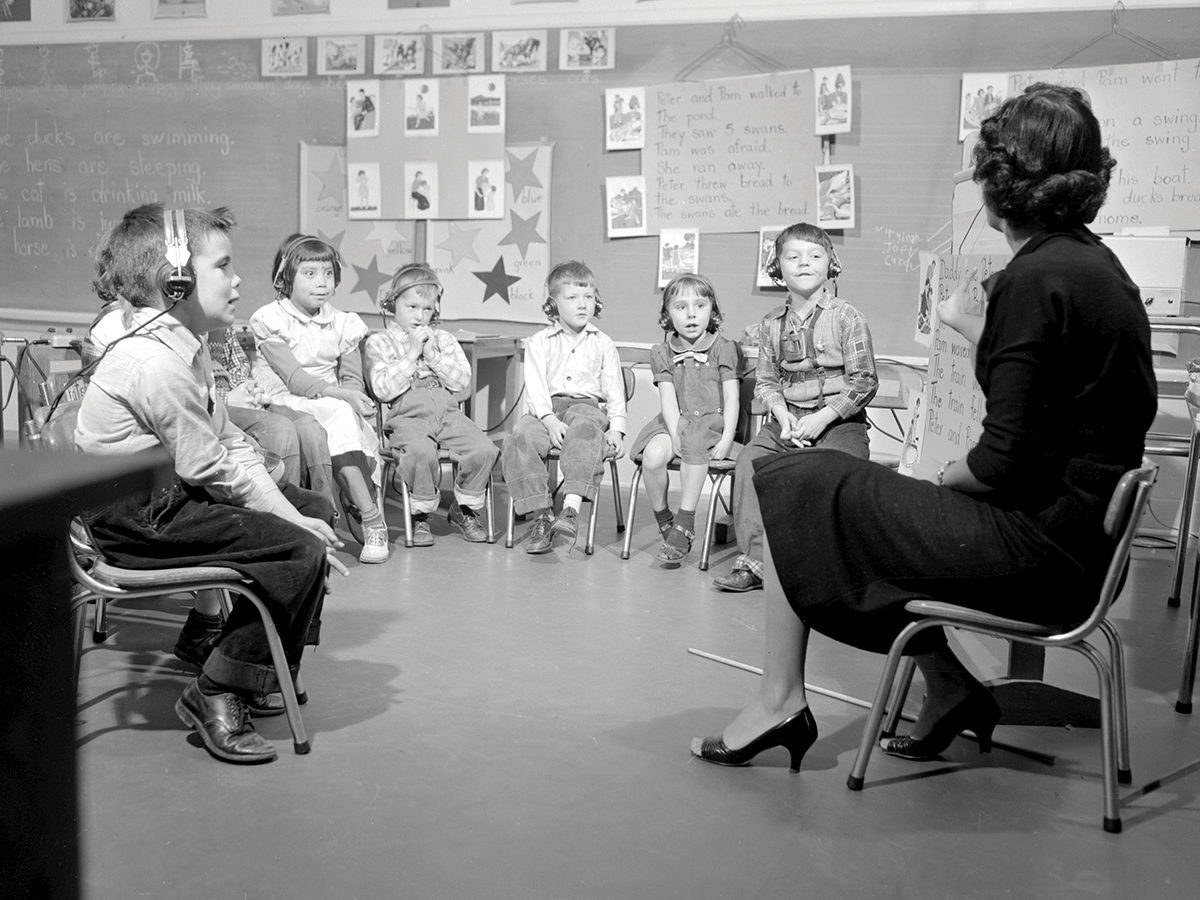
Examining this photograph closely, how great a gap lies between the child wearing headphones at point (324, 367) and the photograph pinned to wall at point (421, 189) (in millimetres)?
1376

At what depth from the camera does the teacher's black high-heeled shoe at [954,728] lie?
2.37 metres

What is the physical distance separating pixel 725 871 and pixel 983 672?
1.46 metres

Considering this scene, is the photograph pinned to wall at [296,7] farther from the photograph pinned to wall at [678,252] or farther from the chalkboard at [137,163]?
the photograph pinned to wall at [678,252]

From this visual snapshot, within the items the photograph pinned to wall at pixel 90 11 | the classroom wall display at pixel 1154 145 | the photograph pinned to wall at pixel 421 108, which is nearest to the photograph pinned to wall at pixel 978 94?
the classroom wall display at pixel 1154 145

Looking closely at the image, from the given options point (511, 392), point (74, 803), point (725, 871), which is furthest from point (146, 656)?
point (511, 392)

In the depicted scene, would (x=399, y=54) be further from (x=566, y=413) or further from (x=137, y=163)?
(x=566, y=413)

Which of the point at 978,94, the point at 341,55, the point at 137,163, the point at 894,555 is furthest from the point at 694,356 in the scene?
the point at 137,163

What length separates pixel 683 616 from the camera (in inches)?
138

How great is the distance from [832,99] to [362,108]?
7.62 ft

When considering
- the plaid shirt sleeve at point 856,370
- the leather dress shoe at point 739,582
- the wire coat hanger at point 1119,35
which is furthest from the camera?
the wire coat hanger at point 1119,35

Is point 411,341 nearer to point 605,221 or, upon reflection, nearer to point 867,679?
point 605,221

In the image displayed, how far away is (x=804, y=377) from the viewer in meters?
4.09

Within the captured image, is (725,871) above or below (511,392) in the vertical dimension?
below

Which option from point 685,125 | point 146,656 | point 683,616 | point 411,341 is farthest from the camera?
point 685,125
